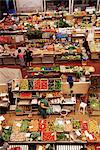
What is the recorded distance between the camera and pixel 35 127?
1100 centimetres

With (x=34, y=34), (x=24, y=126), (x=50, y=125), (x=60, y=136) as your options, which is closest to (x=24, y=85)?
(x=24, y=126)

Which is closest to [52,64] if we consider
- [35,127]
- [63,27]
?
[63,27]

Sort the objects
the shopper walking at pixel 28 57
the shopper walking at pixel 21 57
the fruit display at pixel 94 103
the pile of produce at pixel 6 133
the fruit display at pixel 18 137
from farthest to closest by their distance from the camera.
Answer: the shopper walking at pixel 28 57
the shopper walking at pixel 21 57
the fruit display at pixel 94 103
the pile of produce at pixel 6 133
the fruit display at pixel 18 137

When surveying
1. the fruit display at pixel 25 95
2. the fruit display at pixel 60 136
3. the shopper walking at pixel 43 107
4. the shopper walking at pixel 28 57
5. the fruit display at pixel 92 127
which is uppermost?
the shopper walking at pixel 28 57

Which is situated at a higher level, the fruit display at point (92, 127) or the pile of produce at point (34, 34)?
the pile of produce at point (34, 34)

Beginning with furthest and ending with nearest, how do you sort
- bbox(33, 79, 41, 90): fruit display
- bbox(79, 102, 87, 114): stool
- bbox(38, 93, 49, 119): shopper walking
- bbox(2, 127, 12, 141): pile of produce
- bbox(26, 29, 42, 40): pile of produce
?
bbox(26, 29, 42, 40): pile of produce < bbox(79, 102, 87, 114): stool < bbox(33, 79, 41, 90): fruit display < bbox(38, 93, 49, 119): shopper walking < bbox(2, 127, 12, 141): pile of produce

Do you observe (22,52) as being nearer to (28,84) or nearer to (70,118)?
(28,84)

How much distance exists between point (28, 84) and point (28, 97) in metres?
0.61

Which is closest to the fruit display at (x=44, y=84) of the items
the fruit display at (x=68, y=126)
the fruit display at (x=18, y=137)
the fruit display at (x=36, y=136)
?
the fruit display at (x=68, y=126)

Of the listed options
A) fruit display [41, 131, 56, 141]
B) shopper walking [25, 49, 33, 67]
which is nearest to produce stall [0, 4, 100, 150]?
fruit display [41, 131, 56, 141]

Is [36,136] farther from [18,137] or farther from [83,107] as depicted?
[83,107]

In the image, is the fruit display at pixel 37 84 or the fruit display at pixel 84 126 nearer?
the fruit display at pixel 84 126

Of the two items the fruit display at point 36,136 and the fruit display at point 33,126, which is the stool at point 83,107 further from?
the fruit display at point 36,136

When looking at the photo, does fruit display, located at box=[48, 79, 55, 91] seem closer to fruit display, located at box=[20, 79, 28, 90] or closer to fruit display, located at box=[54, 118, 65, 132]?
fruit display, located at box=[20, 79, 28, 90]
